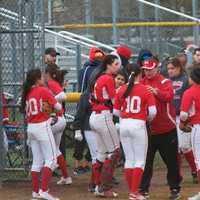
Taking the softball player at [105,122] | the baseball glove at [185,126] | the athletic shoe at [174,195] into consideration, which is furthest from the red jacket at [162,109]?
the athletic shoe at [174,195]

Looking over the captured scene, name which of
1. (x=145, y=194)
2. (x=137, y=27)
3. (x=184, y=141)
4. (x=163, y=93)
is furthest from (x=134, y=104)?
(x=137, y=27)

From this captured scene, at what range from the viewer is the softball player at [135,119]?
1133 cm

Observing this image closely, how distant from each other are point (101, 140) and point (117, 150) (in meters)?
0.26

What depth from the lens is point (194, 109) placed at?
37.9 ft

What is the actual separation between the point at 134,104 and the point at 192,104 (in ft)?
2.48

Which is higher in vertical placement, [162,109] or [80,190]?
[162,109]

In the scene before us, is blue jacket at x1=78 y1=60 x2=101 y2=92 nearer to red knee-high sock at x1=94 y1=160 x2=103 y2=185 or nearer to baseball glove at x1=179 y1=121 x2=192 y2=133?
red knee-high sock at x1=94 y1=160 x2=103 y2=185

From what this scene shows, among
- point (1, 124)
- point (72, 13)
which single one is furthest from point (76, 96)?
point (72, 13)

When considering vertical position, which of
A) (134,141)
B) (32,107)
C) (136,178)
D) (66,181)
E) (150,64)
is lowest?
(66,181)

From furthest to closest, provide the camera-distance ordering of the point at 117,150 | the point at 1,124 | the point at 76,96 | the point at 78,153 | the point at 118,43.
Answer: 1. the point at 118,43
2. the point at 76,96
3. the point at 78,153
4. the point at 1,124
5. the point at 117,150

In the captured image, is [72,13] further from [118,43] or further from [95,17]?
[118,43]

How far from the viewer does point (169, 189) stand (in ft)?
41.8

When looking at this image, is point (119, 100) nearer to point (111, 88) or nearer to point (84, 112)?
point (111, 88)

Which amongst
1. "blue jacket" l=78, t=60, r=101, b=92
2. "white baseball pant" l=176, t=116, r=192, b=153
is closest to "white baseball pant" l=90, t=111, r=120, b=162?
"blue jacket" l=78, t=60, r=101, b=92
